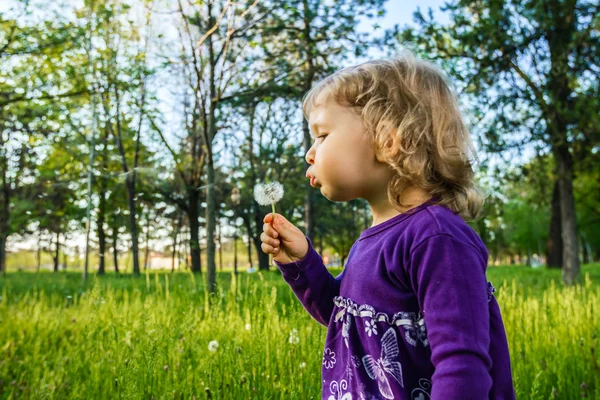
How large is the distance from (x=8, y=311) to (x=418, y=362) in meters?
4.60

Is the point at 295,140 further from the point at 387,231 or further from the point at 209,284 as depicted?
the point at 387,231

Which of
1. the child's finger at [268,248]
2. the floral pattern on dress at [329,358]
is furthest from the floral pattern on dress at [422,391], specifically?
the child's finger at [268,248]

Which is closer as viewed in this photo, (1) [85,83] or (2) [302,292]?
(2) [302,292]

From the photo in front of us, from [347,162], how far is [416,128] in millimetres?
197

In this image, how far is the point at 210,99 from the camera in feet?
17.6

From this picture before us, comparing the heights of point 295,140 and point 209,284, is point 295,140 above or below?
above

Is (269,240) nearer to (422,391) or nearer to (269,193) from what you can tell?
(269,193)

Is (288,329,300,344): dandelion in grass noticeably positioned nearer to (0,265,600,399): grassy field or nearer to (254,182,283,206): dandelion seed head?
(0,265,600,399): grassy field

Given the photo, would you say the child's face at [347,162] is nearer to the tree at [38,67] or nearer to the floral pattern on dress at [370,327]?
the floral pattern on dress at [370,327]

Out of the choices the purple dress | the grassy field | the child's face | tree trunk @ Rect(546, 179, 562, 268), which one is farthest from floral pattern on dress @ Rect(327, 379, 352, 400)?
tree trunk @ Rect(546, 179, 562, 268)

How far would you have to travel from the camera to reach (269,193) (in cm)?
161

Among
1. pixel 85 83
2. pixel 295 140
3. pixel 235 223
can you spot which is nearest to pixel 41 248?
pixel 235 223

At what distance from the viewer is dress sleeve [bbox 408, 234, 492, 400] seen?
101cm

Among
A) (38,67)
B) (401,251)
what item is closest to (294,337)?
(401,251)
